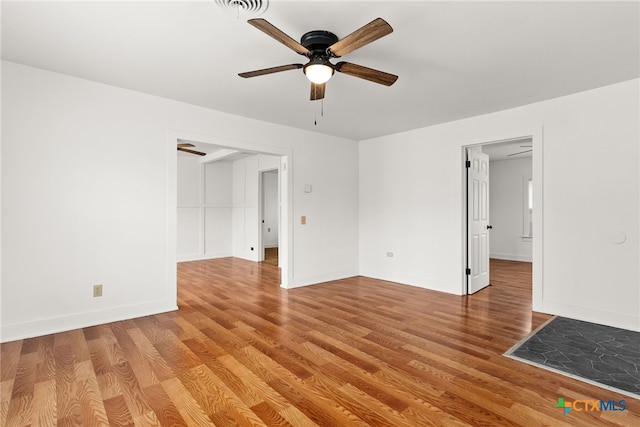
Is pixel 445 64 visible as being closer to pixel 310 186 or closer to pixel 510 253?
pixel 310 186

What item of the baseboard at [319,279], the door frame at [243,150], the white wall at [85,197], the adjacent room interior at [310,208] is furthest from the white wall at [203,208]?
the white wall at [85,197]

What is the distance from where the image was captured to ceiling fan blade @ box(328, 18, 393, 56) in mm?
1934

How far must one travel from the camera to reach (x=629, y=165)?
11.0 feet

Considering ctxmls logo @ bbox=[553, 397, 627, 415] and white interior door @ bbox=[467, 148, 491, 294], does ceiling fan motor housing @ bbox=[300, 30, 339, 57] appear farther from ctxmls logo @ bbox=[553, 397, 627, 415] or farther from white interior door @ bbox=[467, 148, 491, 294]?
white interior door @ bbox=[467, 148, 491, 294]

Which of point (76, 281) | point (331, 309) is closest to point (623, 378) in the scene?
point (331, 309)

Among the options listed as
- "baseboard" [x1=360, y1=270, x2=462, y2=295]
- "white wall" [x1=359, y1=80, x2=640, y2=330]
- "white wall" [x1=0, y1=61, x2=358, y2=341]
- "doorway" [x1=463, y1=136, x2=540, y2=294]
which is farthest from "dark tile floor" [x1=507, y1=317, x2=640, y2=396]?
"white wall" [x1=0, y1=61, x2=358, y2=341]

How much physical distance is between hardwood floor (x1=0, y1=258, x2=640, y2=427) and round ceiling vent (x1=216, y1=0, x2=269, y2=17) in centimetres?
249

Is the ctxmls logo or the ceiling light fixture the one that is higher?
the ceiling light fixture

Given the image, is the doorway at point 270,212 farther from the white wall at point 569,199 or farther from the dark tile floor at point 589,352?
the dark tile floor at point 589,352

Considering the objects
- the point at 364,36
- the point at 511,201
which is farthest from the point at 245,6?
the point at 511,201

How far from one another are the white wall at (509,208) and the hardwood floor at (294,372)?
4553 millimetres

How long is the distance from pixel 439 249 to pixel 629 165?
2.38 m

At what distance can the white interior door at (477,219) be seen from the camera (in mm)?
4820

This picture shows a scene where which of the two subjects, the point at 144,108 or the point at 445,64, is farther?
the point at 144,108
